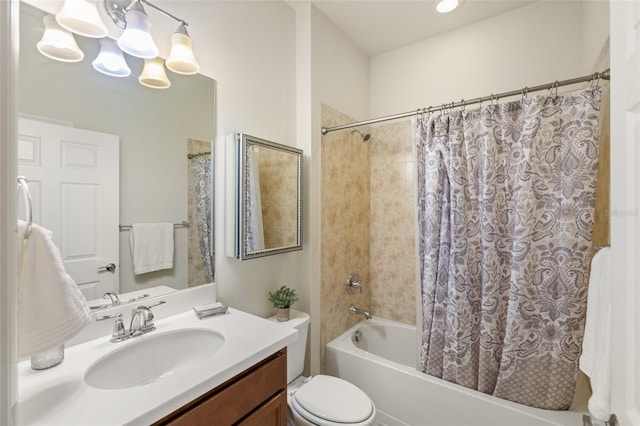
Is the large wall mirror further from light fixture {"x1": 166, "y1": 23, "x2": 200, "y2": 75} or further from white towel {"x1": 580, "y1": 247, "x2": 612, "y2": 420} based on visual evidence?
white towel {"x1": 580, "y1": 247, "x2": 612, "y2": 420}

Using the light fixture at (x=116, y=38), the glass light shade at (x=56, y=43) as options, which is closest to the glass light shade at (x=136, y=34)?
the light fixture at (x=116, y=38)

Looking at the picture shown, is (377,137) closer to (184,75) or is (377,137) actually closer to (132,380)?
(184,75)

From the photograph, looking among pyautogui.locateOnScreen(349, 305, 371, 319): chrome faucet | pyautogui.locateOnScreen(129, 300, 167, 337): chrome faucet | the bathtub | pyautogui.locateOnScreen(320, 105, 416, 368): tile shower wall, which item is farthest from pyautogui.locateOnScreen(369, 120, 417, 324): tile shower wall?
pyautogui.locateOnScreen(129, 300, 167, 337): chrome faucet

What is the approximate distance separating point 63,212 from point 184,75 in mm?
787

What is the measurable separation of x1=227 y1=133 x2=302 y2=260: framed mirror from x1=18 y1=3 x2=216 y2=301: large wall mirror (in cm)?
15

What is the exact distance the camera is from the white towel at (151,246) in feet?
4.00

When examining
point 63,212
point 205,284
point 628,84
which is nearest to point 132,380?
point 205,284

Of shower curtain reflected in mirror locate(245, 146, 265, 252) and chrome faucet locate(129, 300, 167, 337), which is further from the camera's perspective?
shower curtain reflected in mirror locate(245, 146, 265, 252)

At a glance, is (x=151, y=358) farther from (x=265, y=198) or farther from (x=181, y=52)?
(x=181, y=52)

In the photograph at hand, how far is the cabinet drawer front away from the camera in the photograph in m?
0.83

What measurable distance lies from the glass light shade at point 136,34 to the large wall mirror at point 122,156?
0.07m

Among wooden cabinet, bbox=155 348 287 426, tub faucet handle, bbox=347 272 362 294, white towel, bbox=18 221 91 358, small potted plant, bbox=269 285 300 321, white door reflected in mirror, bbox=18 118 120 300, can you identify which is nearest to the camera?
white towel, bbox=18 221 91 358

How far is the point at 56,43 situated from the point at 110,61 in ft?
0.53

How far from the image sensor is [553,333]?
1367mm
